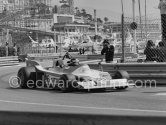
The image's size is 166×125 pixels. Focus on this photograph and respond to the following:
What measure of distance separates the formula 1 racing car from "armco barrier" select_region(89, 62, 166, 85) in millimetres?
1318

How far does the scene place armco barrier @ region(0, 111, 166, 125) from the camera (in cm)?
452

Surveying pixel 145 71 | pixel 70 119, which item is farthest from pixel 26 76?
pixel 70 119

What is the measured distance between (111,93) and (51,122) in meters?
7.86

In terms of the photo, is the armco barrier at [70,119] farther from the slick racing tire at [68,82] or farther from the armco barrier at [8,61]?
the armco barrier at [8,61]

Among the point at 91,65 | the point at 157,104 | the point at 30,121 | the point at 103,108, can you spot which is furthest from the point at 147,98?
the point at 30,121

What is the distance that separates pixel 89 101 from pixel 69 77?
1956 mm

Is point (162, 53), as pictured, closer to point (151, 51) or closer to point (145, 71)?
point (151, 51)

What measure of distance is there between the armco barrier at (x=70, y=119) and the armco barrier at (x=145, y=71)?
31.7ft

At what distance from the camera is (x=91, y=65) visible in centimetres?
1619

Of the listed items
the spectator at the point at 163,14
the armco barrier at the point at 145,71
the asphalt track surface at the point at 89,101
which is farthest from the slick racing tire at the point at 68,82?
the spectator at the point at 163,14

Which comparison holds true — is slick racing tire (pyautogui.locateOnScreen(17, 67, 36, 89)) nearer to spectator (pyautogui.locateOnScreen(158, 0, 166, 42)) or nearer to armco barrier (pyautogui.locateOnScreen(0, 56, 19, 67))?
spectator (pyautogui.locateOnScreen(158, 0, 166, 42))

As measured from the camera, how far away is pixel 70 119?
196 inches

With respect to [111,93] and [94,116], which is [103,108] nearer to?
[111,93]

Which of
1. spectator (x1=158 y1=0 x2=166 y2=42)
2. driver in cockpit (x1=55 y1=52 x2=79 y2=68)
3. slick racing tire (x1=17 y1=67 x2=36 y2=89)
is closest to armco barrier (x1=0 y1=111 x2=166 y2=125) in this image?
driver in cockpit (x1=55 y1=52 x2=79 y2=68)
